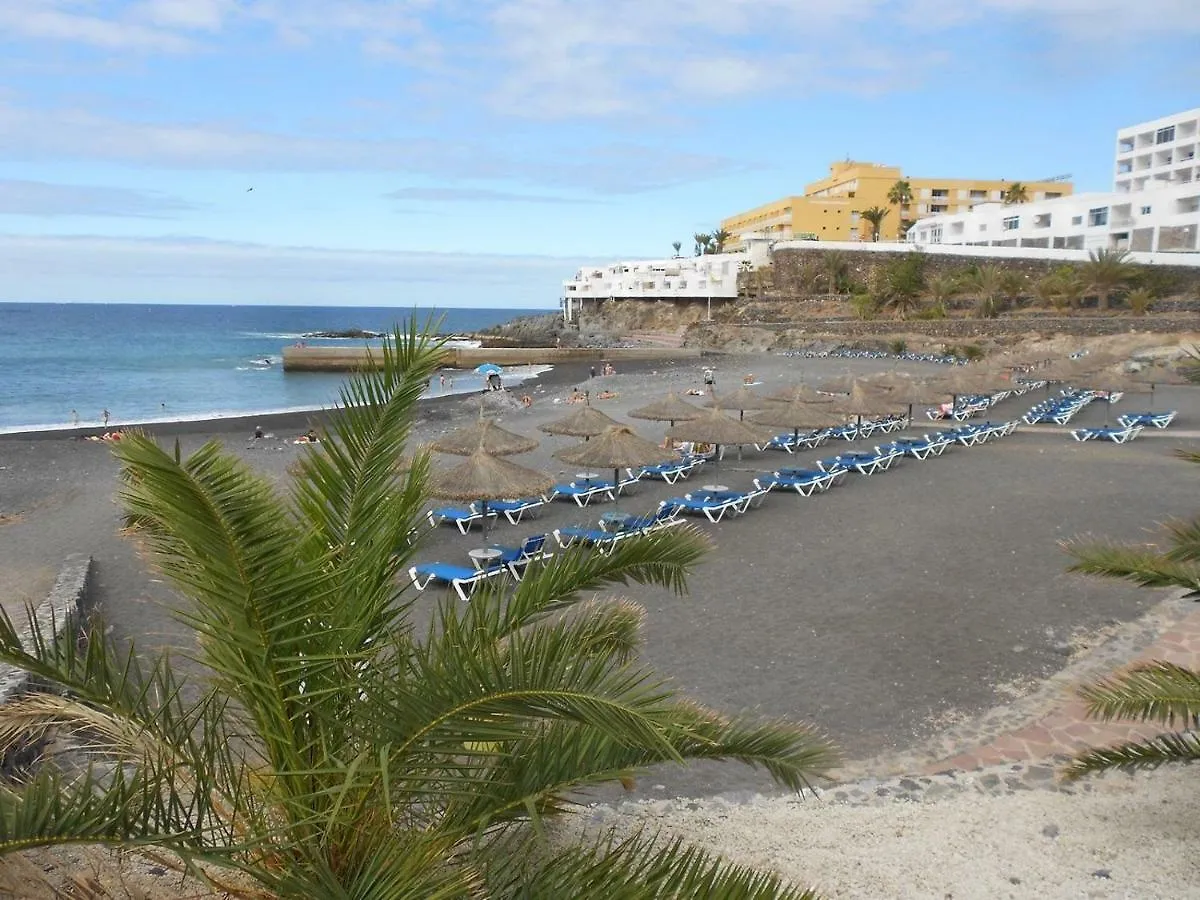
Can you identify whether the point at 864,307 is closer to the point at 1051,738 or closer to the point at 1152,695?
the point at 1051,738

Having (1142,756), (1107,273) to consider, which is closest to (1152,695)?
(1142,756)

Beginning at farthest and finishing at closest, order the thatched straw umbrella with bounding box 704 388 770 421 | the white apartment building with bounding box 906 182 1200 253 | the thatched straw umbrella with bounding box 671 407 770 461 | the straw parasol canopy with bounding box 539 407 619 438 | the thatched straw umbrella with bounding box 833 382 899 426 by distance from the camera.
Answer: the white apartment building with bounding box 906 182 1200 253
the thatched straw umbrella with bounding box 704 388 770 421
the thatched straw umbrella with bounding box 833 382 899 426
the straw parasol canopy with bounding box 539 407 619 438
the thatched straw umbrella with bounding box 671 407 770 461

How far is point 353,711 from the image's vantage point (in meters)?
2.68

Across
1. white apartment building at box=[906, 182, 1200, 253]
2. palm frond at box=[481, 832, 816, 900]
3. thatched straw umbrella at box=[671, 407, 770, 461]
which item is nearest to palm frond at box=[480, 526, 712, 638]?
palm frond at box=[481, 832, 816, 900]

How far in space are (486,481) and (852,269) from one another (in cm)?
5841

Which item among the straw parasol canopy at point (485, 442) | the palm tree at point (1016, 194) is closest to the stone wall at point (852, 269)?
the palm tree at point (1016, 194)

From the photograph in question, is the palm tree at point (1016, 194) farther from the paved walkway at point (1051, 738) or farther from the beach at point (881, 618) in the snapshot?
the paved walkway at point (1051, 738)

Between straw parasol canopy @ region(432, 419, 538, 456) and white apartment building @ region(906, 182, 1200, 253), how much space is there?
4905 centimetres

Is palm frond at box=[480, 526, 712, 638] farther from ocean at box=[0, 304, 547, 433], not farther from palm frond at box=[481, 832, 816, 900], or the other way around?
ocean at box=[0, 304, 547, 433]

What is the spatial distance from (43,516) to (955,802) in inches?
590

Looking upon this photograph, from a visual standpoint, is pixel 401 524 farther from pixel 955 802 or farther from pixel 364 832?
pixel 955 802

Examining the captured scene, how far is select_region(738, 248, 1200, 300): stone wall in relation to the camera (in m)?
44.7

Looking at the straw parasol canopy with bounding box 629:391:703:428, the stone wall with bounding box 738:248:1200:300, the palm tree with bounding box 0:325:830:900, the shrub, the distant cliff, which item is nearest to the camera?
the palm tree with bounding box 0:325:830:900

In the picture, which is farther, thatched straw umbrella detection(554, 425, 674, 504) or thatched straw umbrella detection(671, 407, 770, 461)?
thatched straw umbrella detection(671, 407, 770, 461)
